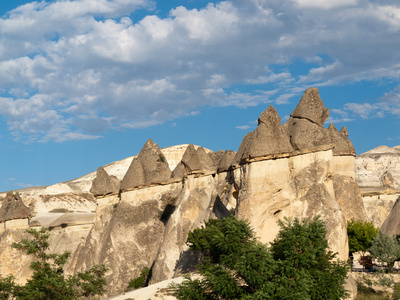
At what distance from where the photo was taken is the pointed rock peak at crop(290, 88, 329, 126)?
1930cm

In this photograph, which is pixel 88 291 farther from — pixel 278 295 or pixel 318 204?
pixel 318 204

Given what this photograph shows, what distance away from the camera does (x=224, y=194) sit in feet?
77.0

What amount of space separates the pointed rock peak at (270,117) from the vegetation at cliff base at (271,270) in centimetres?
465

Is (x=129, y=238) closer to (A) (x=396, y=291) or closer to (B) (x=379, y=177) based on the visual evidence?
(A) (x=396, y=291)

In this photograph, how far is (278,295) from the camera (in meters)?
12.2

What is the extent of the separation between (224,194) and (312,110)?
588cm

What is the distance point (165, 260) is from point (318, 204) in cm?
621

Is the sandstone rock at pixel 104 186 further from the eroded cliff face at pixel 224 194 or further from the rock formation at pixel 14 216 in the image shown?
the rock formation at pixel 14 216

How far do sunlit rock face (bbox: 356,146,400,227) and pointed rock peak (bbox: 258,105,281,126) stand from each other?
602 inches

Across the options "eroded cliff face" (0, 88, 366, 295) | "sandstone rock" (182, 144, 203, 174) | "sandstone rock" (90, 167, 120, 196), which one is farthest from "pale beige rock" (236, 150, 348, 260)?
"sandstone rock" (90, 167, 120, 196)

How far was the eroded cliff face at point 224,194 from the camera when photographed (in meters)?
17.4

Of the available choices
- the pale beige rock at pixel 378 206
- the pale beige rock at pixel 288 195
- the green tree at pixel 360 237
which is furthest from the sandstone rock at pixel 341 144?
the pale beige rock at pixel 288 195

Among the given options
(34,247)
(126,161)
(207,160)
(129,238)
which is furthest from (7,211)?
(126,161)

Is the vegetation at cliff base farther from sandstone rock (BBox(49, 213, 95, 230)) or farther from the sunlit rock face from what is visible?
sandstone rock (BBox(49, 213, 95, 230))
